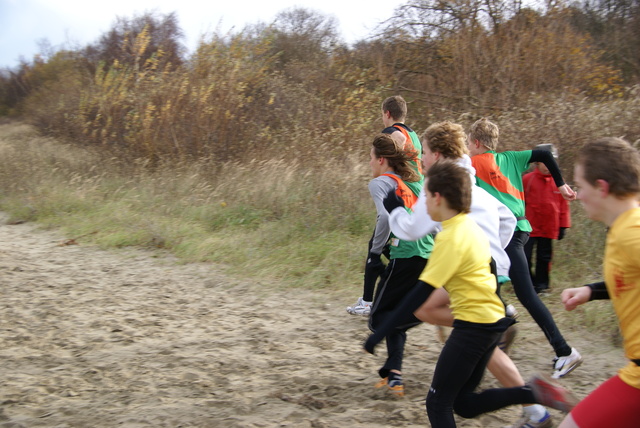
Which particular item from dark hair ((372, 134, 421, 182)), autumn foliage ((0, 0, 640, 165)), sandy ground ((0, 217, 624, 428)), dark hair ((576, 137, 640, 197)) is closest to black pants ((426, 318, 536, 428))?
sandy ground ((0, 217, 624, 428))

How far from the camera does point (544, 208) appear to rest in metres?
6.14

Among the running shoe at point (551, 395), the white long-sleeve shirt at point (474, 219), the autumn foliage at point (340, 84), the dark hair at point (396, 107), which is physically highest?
the autumn foliage at point (340, 84)

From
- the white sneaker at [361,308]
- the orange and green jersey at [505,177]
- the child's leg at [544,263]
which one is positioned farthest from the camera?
the child's leg at [544,263]

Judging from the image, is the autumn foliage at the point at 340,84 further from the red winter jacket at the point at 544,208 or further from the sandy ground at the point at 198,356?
the sandy ground at the point at 198,356

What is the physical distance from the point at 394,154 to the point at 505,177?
920mm

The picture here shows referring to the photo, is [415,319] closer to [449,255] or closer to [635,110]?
[449,255]

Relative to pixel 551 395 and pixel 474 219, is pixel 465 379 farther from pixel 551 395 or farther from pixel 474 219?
pixel 474 219

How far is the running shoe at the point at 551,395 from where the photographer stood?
8.97 ft

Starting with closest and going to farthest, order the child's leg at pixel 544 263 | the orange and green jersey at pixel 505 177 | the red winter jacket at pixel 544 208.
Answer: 1. the orange and green jersey at pixel 505 177
2. the red winter jacket at pixel 544 208
3. the child's leg at pixel 544 263

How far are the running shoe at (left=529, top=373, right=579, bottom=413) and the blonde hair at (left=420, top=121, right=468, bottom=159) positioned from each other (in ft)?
4.68

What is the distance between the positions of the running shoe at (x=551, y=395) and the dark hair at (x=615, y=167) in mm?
1060

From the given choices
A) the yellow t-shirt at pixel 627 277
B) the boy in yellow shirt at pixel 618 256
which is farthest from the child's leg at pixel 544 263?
the yellow t-shirt at pixel 627 277

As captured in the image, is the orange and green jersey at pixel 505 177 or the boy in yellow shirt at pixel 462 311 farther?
the orange and green jersey at pixel 505 177

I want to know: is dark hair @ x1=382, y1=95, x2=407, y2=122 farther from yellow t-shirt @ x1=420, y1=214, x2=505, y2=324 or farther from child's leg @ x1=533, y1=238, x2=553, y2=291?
yellow t-shirt @ x1=420, y1=214, x2=505, y2=324
